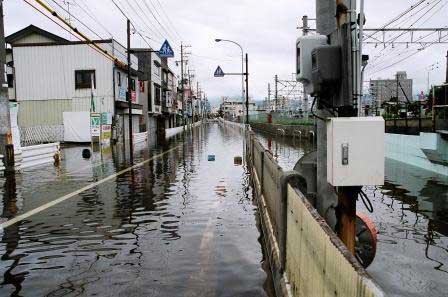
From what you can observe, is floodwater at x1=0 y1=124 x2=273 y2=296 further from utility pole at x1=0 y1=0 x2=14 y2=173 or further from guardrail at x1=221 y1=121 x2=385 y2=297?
utility pole at x1=0 y1=0 x2=14 y2=173

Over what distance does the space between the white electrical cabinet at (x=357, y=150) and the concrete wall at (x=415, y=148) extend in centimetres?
1599

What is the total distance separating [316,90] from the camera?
5.06 meters

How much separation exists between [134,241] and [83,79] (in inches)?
1289

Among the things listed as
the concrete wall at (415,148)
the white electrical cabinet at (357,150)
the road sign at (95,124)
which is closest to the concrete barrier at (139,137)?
the road sign at (95,124)

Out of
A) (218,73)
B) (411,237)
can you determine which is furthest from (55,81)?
(411,237)

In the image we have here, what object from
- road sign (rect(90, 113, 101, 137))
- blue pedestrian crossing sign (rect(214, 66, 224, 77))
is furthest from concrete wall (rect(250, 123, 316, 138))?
road sign (rect(90, 113, 101, 137))

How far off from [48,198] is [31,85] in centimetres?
2908

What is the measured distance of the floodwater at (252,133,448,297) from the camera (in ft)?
21.3

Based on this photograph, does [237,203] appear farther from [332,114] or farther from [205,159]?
[205,159]

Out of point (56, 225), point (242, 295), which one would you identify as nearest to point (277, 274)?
point (242, 295)

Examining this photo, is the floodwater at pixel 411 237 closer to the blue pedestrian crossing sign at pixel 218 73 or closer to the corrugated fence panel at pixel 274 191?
the corrugated fence panel at pixel 274 191

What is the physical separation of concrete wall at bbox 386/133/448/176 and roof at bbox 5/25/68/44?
28.9 meters

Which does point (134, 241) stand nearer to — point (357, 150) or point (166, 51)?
point (357, 150)

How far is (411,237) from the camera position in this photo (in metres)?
8.98
